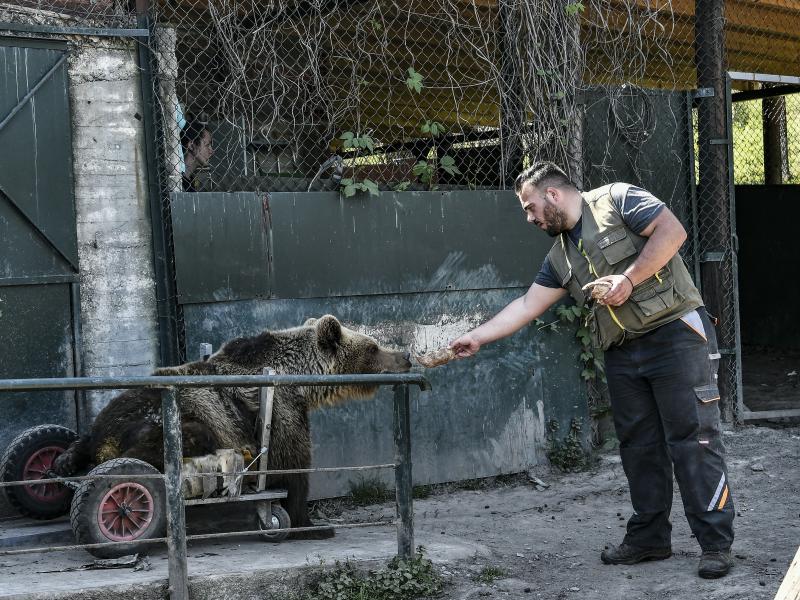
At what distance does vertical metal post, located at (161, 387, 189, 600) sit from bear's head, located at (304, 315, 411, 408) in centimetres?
179

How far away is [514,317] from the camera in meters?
5.66

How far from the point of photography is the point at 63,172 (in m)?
6.46

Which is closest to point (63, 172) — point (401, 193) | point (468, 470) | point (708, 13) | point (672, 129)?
point (401, 193)

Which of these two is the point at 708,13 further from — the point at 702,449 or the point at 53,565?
the point at 53,565

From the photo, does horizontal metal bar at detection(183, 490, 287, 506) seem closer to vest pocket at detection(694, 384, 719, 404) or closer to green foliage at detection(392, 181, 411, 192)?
vest pocket at detection(694, 384, 719, 404)

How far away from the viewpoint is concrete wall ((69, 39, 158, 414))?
21.5 feet

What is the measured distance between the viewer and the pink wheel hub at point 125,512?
5.17 meters

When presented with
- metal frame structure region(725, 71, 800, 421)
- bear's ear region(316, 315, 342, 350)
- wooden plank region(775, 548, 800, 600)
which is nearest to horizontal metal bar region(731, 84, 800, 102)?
metal frame structure region(725, 71, 800, 421)

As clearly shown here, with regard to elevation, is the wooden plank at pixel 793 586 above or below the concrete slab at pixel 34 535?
above

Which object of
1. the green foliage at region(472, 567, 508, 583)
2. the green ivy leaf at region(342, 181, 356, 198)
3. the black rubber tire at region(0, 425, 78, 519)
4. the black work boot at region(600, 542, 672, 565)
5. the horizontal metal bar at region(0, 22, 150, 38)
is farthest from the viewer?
the green ivy leaf at region(342, 181, 356, 198)

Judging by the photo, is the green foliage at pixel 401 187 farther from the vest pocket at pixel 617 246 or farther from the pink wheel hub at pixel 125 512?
the pink wheel hub at pixel 125 512

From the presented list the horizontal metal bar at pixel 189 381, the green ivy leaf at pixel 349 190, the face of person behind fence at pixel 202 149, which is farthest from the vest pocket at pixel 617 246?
the face of person behind fence at pixel 202 149

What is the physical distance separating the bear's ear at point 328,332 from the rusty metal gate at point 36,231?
169 centimetres

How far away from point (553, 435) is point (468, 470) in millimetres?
842
